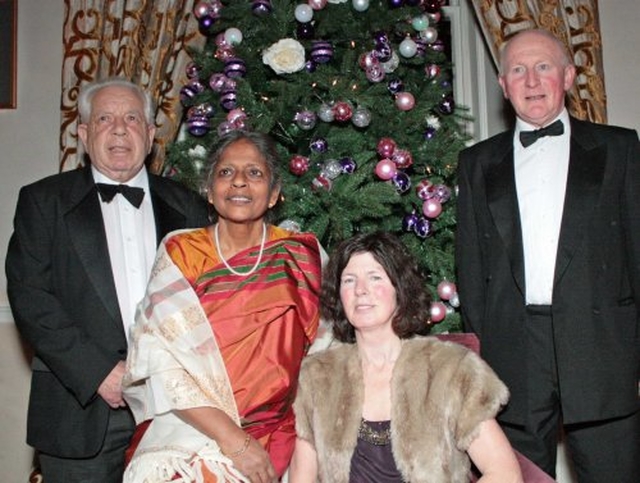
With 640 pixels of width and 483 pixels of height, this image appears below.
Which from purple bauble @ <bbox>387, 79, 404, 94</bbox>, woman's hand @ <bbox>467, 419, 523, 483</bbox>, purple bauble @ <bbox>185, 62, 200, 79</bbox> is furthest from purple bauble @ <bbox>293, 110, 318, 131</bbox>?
woman's hand @ <bbox>467, 419, 523, 483</bbox>

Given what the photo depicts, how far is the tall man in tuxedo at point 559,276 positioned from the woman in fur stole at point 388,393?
0.47 metres

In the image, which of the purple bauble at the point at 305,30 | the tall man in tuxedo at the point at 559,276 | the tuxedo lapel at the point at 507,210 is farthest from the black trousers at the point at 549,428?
the purple bauble at the point at 305,30

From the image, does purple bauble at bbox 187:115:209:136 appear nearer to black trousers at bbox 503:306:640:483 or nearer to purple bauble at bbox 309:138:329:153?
purple bauble at bbox 309:138:329:153

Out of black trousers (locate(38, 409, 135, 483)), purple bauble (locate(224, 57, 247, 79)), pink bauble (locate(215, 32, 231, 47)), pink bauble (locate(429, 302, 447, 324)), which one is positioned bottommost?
black trousers (locate(38, 409, 135, 483))

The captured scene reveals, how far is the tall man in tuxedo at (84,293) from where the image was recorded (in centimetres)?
238

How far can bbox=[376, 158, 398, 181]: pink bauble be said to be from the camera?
2.84 m

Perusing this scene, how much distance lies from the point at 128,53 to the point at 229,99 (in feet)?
2.38

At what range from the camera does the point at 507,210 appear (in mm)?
2531

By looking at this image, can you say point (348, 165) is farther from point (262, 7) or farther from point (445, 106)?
point (262, 7)

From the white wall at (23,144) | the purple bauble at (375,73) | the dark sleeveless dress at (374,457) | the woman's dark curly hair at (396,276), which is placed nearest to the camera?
the dark sleeveless dress at (374,457)

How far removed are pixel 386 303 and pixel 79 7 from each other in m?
2.28

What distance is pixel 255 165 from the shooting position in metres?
2.36

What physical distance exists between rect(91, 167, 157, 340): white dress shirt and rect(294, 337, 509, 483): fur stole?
0.69 m

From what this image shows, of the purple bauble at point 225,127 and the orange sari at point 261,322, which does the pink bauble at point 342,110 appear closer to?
the purple bauble at point 225,127
